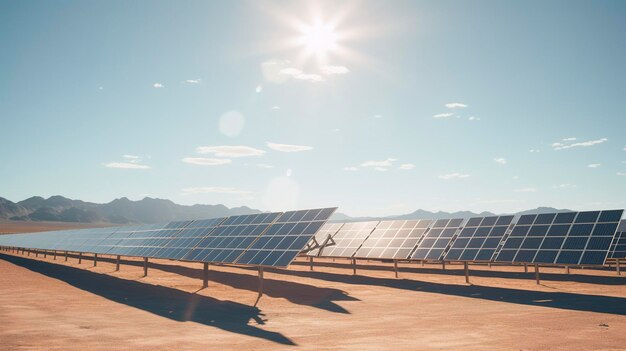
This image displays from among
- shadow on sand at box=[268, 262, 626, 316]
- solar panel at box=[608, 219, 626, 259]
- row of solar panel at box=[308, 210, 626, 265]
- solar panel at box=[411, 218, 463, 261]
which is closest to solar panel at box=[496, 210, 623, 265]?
row of solar panel at box=[308, 210, 626, 265]

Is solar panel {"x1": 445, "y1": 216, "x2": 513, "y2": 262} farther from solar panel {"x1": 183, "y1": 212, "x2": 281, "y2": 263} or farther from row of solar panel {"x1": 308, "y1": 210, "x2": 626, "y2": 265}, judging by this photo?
solar panel {"x1": 183, "y1": 212, "x2": 281, "y2": 263}

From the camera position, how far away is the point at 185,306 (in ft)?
74.7

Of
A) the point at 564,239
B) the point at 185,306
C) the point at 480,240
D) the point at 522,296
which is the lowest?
the point at 185,306

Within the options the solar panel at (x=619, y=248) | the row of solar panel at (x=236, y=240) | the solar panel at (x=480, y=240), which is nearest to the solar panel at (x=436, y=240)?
the solar panel at (x=480, y=240)

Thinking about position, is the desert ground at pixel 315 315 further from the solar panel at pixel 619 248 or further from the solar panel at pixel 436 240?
the solar panel at pixel 619 248

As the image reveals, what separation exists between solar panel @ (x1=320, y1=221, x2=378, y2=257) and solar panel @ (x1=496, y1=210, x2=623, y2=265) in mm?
15072

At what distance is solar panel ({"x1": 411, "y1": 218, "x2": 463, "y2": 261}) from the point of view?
1447 inches

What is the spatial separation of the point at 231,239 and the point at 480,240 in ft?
57.6

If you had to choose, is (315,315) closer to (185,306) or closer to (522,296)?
(185,306)

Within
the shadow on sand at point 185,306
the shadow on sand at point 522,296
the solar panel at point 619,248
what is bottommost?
the shadow on sand at point 185,306

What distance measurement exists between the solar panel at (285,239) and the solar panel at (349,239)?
12606mm

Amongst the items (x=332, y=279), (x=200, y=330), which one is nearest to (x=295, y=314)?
(x=200, y=330)

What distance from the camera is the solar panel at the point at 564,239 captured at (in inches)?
1084

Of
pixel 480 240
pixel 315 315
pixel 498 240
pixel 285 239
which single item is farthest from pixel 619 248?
pixel 315 315
